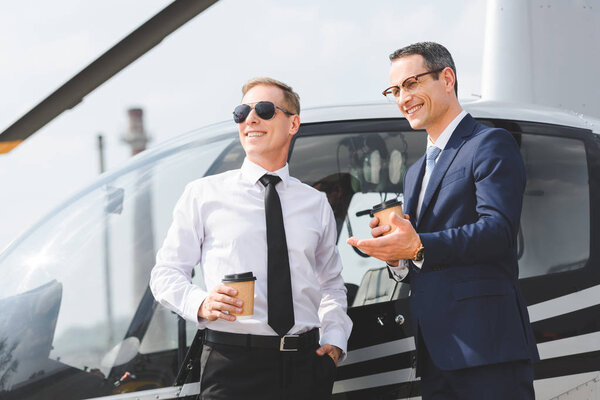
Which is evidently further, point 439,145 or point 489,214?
point 439,145

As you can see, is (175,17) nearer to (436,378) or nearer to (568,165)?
(436,378)

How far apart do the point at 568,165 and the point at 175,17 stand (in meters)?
1.90

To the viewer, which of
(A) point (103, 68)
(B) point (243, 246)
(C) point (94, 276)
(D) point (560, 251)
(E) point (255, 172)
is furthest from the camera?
(D) point (560, 251)

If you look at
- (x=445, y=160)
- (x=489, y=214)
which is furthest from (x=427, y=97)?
(x=489, y=214)

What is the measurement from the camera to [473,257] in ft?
5.99

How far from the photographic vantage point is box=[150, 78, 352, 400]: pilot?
6.39 ft

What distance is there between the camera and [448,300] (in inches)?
76.9

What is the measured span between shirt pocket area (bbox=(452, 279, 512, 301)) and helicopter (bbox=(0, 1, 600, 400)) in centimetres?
77

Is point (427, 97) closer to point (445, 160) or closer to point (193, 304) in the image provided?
point (445, 160)

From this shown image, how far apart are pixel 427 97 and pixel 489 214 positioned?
446 mm

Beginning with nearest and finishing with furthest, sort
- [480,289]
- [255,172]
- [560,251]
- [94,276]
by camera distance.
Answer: [480,289], [255,172], [94,276], [560,251]

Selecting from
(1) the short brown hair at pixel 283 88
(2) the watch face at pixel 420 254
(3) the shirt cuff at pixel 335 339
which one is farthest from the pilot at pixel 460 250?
(1) the short brown hair at pixel 283 88

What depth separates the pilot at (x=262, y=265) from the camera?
1.95 m

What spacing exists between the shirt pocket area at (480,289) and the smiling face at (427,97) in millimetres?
497
